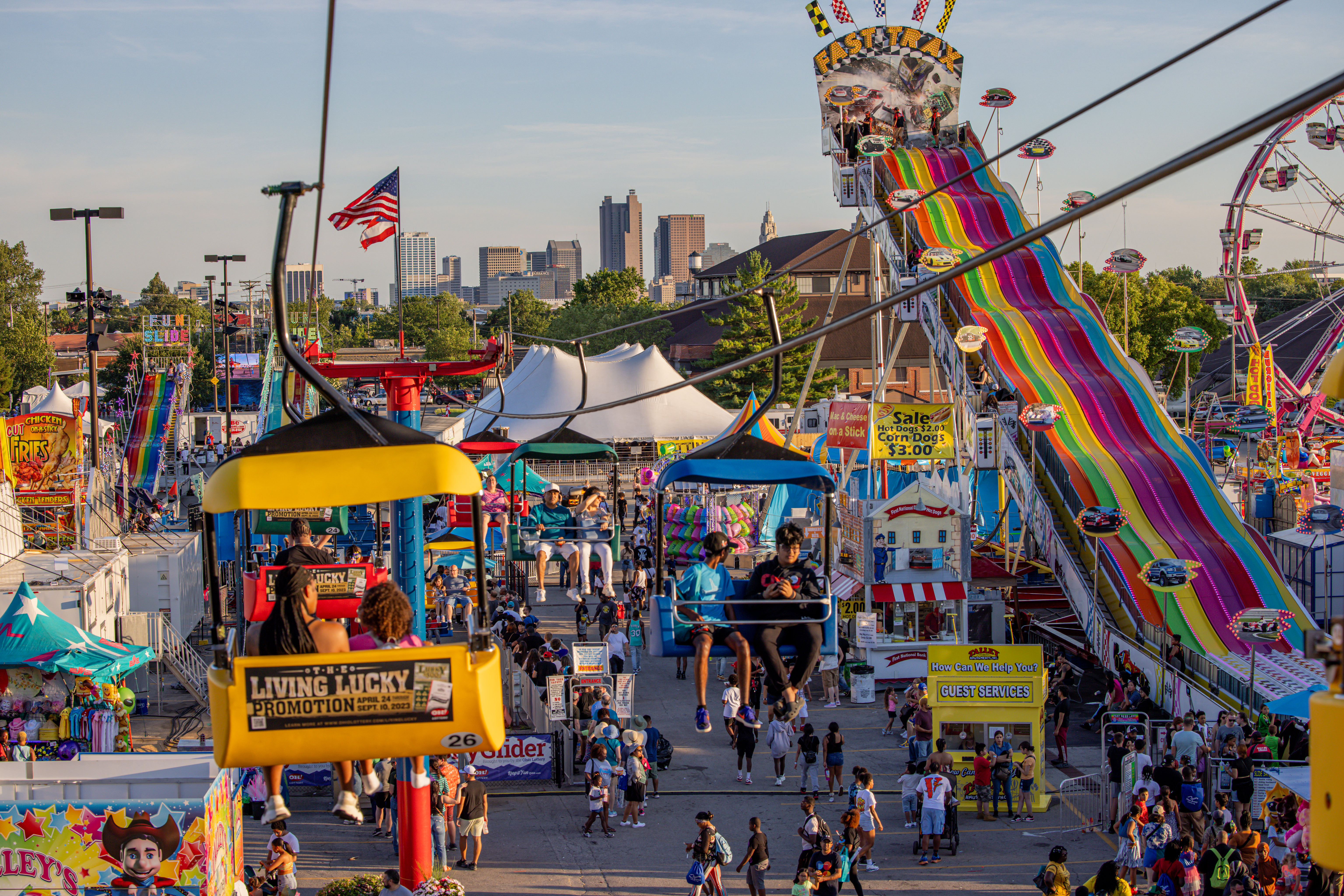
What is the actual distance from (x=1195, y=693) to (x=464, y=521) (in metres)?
13.0

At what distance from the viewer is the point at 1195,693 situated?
59.7 ft

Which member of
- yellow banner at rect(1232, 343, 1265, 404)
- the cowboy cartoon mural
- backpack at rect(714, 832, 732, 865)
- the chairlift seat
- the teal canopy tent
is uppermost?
yellow banner at rect(1232, 343, 1265, 404)

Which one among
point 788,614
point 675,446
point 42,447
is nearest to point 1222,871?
point 788,614

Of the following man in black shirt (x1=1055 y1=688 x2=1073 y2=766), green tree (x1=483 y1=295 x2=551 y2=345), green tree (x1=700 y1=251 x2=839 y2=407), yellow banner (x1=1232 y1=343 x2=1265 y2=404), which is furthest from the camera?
green tree (x1=483 y1=295 x2=551 y2=345)

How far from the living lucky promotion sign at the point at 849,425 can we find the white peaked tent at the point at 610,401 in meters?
14.9

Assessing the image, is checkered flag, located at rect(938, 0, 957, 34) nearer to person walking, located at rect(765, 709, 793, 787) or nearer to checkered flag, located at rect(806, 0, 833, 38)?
checkered flag, located at rect(806, 0, 833, 38)

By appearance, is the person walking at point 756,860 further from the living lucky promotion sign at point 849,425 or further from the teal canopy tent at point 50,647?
the living lucky promotion sign at point 849,425

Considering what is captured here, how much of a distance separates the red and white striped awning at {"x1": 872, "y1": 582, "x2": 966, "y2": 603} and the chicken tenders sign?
16185mm

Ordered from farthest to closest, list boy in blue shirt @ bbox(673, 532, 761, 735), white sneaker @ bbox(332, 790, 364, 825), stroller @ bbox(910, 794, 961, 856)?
stroller @ bbox(910, 794, 961, 856) → boy in blue shirt @ bbox(673, 532, 761, 735) → white sneaker @ bbox(332, 790, 364, 825)

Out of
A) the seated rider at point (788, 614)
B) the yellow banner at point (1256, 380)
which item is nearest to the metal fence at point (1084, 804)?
the seated rider at point (788, 614)

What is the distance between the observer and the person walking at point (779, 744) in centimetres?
1722

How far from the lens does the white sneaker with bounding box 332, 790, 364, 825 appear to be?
22.9 feet

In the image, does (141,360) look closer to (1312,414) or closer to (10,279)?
(10,279)

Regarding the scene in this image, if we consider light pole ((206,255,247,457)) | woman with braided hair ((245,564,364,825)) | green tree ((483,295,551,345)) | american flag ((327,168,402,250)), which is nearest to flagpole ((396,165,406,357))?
american flag ((327,168,402,250))
